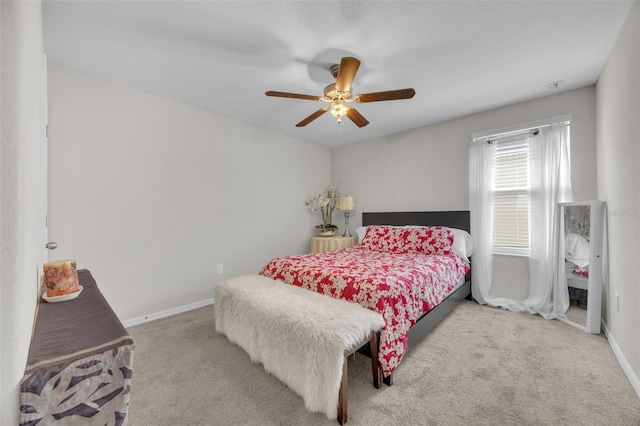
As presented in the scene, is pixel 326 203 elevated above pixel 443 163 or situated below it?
below

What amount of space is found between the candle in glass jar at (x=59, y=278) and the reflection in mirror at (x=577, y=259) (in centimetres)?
393

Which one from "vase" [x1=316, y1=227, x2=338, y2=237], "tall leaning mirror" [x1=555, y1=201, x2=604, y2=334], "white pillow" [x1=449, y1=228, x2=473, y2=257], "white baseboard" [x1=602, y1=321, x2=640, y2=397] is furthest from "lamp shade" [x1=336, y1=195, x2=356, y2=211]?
"white baseboard" [x1=602, y1=321, x2=640, y2=397]

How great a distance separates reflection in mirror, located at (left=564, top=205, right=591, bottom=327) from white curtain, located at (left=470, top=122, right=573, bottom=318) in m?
0.09

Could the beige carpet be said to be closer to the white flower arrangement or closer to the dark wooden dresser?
the dark wooden dresser

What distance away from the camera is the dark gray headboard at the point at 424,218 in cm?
347

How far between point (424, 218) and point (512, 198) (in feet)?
3.47

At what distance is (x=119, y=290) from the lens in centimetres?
261

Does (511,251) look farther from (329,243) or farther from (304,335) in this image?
(304,335)

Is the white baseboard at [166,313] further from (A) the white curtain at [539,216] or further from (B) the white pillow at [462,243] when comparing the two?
(A) the white curtain at [539,216]

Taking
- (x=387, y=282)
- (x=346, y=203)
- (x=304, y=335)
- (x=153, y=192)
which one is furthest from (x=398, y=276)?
(x=153, y=192)

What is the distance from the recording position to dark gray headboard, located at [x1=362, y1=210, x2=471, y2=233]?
11.4 feet

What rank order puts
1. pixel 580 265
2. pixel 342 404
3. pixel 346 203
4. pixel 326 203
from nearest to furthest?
pixel 342 404 < pixel 580 265 < pixel 346 203 < pixel 326 203

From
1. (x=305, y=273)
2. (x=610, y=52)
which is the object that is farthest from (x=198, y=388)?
(x=610, y=52)

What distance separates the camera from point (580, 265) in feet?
8.45
